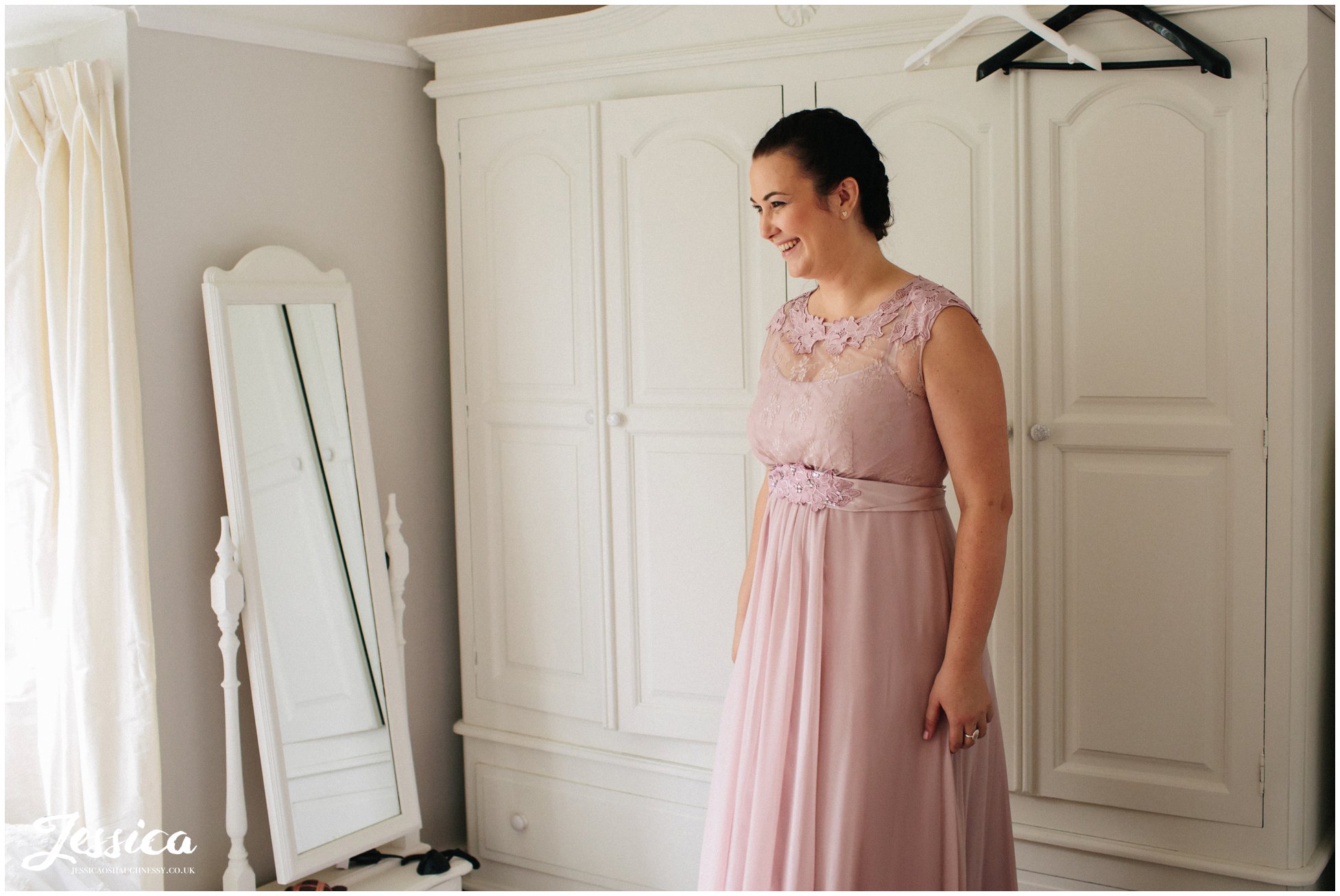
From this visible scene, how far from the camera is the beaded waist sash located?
5.41 feet

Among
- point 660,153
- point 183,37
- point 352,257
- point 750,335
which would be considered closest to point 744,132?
point 660,153

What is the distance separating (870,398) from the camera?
5.28ft

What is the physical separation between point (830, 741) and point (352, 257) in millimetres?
1635

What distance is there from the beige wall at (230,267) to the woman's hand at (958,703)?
4.95 ft

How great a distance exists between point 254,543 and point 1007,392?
4.98 ft

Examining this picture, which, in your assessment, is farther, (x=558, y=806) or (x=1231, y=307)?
(x=558, y=806)

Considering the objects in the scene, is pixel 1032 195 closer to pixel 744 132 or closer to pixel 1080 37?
pixel 1080 37

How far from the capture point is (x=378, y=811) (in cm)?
249

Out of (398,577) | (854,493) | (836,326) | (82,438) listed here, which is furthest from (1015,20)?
(82,438)

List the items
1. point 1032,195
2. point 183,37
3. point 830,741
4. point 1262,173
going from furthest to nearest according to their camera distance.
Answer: point 183,37 → point 1032,195 → point 1262,173 → point 830,741

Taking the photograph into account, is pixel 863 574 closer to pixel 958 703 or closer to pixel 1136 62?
pixel 958 703

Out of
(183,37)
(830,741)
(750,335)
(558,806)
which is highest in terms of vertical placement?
(183,37)

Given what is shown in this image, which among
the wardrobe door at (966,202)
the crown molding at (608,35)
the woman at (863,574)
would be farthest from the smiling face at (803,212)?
the crown molding at (608,35)

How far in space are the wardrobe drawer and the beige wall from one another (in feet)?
0.62
